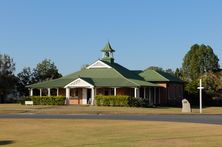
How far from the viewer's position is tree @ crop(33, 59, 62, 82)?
323ft

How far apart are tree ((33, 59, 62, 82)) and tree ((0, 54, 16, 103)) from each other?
7880 millimetres

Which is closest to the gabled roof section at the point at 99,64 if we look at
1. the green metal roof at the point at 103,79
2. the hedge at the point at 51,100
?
the green metal roof at the point at 103,79

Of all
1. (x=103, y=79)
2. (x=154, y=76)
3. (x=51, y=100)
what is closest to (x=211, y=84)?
(x=154, y=76)

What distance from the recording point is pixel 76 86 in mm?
63219

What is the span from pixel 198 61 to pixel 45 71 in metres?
37.1

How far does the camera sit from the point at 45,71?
99.3m

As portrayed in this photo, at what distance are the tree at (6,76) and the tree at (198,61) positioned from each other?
1691 inches

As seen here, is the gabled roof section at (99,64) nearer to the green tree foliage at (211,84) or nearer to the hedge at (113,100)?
the hedge at (113,100)

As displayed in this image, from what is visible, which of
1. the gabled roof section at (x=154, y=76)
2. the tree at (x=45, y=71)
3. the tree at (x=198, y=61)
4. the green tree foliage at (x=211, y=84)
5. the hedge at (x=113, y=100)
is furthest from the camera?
the tree at (x=198, y=61)

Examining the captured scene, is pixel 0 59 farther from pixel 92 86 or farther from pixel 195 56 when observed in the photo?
pixel 195 56

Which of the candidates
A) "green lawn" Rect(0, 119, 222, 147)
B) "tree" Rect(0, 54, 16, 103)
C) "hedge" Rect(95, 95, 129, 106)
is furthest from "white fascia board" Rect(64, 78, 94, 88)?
"green lawn" Rect(0, 119, 222, 147)

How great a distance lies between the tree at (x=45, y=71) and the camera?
323 ft

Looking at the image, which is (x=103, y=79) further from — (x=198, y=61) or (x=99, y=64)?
(x=198, y=61)

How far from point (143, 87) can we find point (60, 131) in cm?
4545
